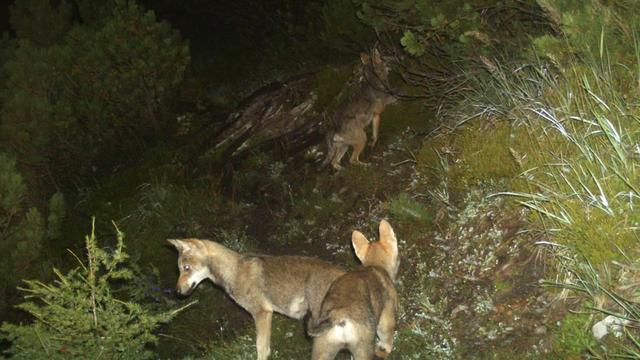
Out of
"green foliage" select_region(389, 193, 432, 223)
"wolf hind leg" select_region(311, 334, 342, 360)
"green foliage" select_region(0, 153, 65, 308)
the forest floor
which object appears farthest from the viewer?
"green foliage" select_region(0, 153, 65, 308)

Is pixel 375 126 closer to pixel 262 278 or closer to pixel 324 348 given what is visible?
pixel 262 278

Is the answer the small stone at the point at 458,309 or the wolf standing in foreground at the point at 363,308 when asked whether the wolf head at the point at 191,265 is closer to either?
the wolf standing in foreground at the point at 363,308

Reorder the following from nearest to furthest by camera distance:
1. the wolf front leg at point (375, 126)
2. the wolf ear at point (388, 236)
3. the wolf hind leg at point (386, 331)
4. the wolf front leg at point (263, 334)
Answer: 1. the wolf hind leg at point (386, 331)
2. the wolf ear at point (388, 236)
3. the wolf front leg at point (263, 334)
4. the wolf front leg at point (375, 126)

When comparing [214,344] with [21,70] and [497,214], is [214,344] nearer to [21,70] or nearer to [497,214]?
[497,214]

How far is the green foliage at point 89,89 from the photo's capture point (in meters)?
11.9

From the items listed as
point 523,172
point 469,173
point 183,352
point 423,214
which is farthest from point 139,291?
point 523,172

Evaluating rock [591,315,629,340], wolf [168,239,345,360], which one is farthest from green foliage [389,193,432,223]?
rock [591,315,629,340]

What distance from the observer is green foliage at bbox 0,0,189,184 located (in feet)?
39.2

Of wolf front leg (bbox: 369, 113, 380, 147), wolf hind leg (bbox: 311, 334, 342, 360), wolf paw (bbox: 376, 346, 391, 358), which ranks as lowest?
wolf front leg (bbox: 369, 113, 380, 147)

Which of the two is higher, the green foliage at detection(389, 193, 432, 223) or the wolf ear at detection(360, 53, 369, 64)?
the wolf ear at detection(360, 53, 369, 64)

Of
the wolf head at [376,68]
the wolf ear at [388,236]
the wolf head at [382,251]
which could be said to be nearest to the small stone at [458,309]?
the wolf head at [382,251]

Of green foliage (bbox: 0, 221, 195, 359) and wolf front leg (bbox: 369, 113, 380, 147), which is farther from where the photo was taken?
wolf front leg (bbox: 369, 113, 380, 147)

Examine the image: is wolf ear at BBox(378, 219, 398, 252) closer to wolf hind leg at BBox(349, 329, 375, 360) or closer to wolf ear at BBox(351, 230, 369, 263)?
wolf ear at BBox(351, 230, 369, 263)

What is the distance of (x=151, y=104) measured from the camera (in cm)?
1405
